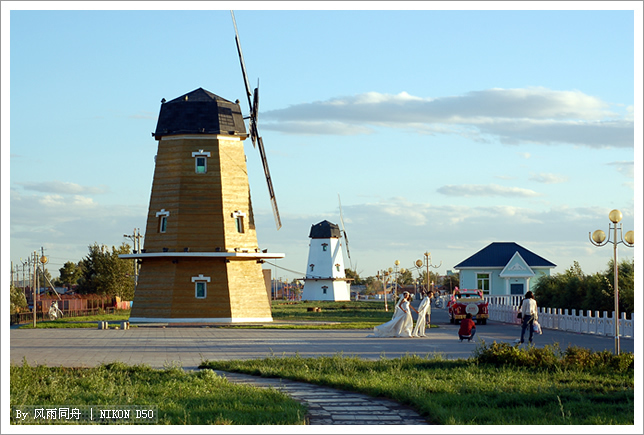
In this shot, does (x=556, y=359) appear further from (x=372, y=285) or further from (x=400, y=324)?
(x=372, y=285)

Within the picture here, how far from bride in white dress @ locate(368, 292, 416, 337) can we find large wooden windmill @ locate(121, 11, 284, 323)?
11243 millimetres

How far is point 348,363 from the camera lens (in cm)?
1533

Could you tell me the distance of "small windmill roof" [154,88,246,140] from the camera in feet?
121

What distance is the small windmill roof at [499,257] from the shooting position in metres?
59.0

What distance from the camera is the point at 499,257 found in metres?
59.5

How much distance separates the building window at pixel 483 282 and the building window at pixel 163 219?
30081mm

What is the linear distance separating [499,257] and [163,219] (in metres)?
30.6

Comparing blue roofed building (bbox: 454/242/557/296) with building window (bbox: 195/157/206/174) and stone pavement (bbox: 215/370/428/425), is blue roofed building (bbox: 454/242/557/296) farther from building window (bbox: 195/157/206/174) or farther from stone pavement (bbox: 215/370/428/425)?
stone pavement (bbox: 215/370/428/425)

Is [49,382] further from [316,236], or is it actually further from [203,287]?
[316,236]

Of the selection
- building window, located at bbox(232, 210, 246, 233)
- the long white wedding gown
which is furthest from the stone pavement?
building window, located at bbox(232, 210, 246, 233)

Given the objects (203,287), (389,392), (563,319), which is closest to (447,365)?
(389,392)

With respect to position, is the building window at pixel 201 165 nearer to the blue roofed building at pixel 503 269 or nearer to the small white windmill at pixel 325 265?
the blue roofed building at pixel 503 269

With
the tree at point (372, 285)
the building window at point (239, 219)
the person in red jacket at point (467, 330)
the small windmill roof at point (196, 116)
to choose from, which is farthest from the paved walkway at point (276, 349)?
the tree at point (372, 285)

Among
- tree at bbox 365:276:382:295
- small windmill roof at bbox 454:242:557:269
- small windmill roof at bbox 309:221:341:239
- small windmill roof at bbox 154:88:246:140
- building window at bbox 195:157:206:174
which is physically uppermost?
small windmill roof at bbox 154:88:246:140
